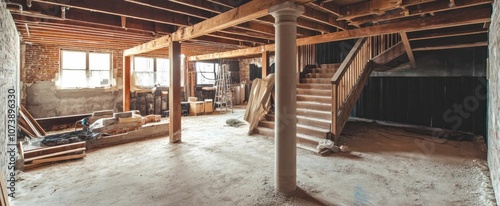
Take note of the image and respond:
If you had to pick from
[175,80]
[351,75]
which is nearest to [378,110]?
[351,75]

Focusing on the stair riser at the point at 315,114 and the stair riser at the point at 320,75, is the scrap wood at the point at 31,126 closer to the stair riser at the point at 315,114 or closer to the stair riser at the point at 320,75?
the stair riser at the point at 315,114

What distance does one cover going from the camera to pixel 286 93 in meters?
2.92

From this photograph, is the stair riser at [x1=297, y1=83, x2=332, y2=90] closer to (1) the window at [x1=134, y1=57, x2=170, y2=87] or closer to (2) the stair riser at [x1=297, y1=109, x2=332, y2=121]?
(2) the stair riser at [x1=297, y1=109, x2=332, y2=121]

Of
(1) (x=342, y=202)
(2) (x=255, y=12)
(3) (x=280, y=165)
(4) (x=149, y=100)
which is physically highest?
(2) (x=255, y=12)

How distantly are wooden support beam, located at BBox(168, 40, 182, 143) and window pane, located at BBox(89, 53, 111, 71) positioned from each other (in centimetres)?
463

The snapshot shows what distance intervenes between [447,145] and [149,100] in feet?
30.0

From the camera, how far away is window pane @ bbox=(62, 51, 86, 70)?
7.94 metres

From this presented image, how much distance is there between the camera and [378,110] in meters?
7.66

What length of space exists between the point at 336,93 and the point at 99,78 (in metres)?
7.94

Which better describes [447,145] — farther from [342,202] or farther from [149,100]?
[149,100]

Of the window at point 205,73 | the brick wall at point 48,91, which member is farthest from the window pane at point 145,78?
the window at point 205,73

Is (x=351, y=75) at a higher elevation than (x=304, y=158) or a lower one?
higher

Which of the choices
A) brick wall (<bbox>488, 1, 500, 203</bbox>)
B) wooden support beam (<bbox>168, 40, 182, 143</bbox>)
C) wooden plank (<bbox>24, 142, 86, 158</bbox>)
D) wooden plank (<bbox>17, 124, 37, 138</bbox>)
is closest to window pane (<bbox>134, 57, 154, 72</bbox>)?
wooden plank (<bbox>17, 124, 37, 138</bbox>)

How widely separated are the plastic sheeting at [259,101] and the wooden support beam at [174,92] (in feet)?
5.82
